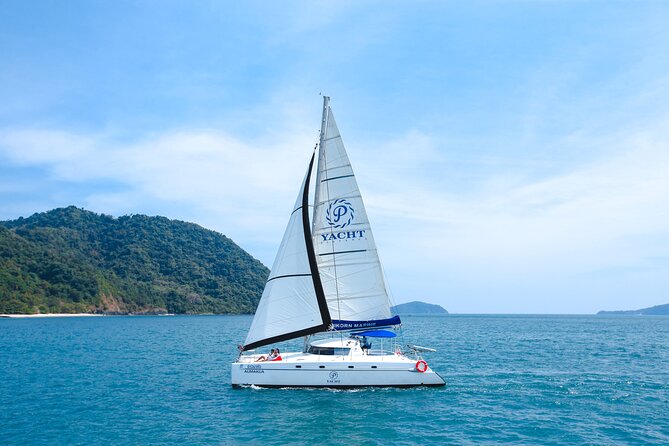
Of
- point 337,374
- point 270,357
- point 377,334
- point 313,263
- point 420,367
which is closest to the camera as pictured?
point 337,374

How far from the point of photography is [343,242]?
27688 millimetres

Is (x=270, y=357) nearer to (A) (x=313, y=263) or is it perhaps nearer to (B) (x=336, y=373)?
(B) (x=336, y=373)

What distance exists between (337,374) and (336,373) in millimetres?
71

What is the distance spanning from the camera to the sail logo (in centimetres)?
2761

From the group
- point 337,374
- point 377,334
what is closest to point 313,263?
point 377,334

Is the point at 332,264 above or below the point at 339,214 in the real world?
below

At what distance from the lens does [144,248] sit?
650 ft

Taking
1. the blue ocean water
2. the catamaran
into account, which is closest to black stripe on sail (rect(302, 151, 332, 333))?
the catamaran

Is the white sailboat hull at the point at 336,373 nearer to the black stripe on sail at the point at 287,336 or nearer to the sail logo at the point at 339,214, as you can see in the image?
the black stripe on sail at the point at 287,336

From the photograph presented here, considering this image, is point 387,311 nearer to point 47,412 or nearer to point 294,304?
point 294,304

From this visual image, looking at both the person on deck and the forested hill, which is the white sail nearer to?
the person on deck

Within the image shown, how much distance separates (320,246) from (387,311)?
16.9 feet

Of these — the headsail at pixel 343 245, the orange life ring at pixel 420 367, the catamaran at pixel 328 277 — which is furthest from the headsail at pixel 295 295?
the orange life ring at pixel 420 367

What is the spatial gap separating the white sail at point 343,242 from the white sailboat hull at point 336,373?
2597mm
